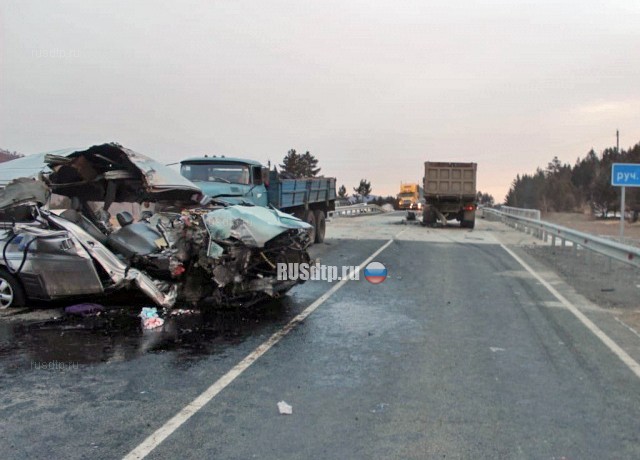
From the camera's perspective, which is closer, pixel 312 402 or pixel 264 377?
pixel 312 402

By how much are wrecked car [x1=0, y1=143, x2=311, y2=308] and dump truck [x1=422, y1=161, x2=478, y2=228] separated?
68.1ft

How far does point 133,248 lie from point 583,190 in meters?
79.5

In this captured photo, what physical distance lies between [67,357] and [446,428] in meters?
3.78

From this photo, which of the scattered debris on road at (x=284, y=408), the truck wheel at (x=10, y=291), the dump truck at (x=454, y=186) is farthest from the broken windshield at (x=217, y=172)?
the dump truck at (x=454, y=186)

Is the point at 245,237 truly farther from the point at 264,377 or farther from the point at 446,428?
the point at 446,428

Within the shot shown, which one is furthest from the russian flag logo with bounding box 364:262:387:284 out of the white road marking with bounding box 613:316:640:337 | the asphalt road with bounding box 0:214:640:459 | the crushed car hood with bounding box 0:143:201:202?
the white road marking with bounding box 613:316:640:337

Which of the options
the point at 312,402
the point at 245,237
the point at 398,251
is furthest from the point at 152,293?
the point at 398,251

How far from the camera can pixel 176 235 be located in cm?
696

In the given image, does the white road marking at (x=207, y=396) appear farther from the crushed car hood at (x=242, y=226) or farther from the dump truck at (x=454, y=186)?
the dump truck at (x=454, y=186)

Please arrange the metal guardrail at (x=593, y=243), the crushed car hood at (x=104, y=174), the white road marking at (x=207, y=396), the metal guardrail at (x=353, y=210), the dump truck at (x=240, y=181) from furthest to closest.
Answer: the metal guardrail at (x=353, y=210), the dump truck at (x=240, y=181), the metal guardrail at (x=593, y=243), the crushed car hood at (x=104, y=174), the white road marking at (x=207, y=396)

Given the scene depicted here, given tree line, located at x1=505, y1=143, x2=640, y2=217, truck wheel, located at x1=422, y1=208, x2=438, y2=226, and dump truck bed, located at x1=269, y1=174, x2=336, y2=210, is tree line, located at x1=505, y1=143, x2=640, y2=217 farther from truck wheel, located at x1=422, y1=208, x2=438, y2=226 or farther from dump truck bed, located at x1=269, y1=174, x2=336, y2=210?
dump truck bed, located at x1=269, y1=174, x2=336, y2=210

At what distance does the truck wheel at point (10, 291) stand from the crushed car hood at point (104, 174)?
49.1 inches

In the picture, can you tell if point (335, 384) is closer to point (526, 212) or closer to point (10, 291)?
point (10, 291)

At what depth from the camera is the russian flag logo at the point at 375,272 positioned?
10.6 metres
